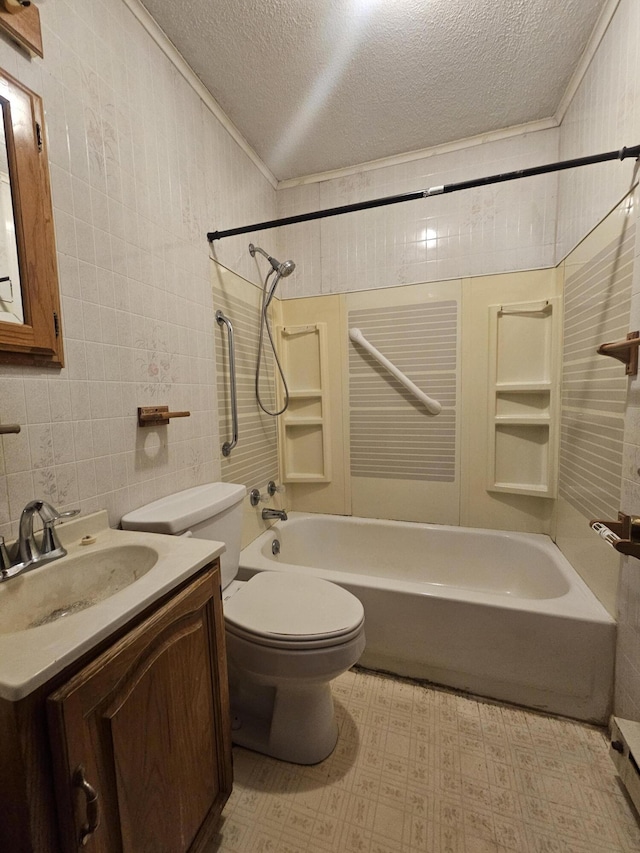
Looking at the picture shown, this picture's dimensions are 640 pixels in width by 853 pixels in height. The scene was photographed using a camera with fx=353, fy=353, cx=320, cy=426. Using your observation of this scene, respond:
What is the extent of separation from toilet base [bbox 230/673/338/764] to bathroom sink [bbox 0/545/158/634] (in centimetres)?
60

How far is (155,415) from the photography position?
3.89ft

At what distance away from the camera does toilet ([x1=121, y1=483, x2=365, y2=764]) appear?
1.02 metres

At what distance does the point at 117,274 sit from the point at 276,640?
119 centimetres

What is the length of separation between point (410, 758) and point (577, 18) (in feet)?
8.26

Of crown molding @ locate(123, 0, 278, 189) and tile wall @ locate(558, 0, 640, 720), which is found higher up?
crown molding @ locate(123, 0, 278, 189)

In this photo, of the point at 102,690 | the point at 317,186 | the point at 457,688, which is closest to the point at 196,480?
the point at 102,690

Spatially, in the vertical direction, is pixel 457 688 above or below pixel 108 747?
below

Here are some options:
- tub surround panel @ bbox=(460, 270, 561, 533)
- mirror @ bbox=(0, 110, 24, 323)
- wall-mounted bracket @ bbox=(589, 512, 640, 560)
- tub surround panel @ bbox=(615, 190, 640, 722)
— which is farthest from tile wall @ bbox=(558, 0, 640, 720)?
mirror @ bbox=(0, 110, 24, 323)

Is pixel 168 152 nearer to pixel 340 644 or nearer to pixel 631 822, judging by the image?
pixel 340 644

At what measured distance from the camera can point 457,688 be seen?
1356mm

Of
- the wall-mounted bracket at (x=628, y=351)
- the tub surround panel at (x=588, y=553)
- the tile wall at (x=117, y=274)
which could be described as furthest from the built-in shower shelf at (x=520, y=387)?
the tile wall at (x=117, y=274)

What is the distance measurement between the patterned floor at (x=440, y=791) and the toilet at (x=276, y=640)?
0.26 ft

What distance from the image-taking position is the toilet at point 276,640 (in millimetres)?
1021

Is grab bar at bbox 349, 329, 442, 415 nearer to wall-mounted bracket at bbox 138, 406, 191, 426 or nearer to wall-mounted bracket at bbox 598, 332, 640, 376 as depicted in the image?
wall-mounted bracket at bbox 598, 332, 640, 376
